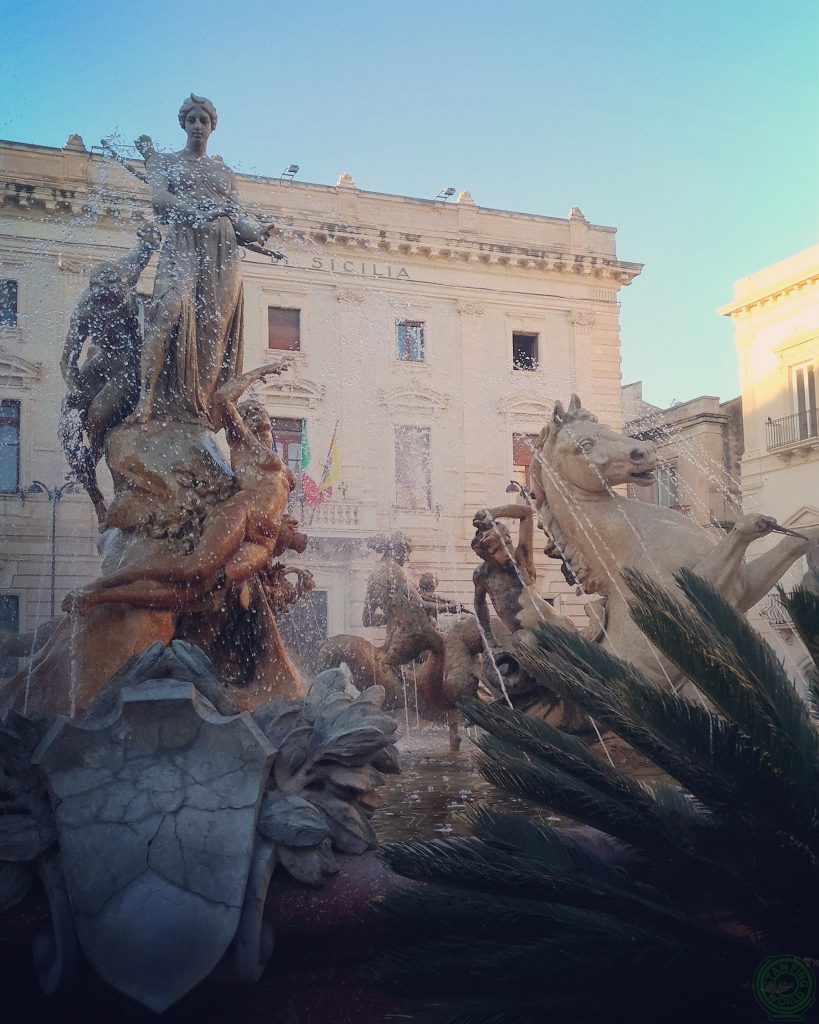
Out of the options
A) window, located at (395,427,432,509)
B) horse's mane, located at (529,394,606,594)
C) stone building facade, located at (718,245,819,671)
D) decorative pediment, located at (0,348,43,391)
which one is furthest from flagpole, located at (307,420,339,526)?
horse's mane, located at (529,394,606,594)

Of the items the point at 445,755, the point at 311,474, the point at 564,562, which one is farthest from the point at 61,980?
the point at 311,474

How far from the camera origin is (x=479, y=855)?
6.70 ft

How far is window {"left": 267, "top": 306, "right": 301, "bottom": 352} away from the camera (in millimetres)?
22859

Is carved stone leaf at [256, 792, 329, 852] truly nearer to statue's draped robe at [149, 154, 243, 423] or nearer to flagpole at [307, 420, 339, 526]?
statue's draped robe at [149, 154, 243, 423]

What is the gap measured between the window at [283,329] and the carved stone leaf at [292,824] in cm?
2110

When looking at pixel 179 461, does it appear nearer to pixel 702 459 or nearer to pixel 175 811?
pixel 175 811

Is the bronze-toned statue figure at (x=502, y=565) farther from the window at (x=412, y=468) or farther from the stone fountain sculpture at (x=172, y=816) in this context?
the window at (x=412, y=468)

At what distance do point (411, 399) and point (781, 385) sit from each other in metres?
10.2

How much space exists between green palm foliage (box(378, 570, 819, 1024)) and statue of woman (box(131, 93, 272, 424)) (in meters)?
3.29

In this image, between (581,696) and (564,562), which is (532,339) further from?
(581,696)

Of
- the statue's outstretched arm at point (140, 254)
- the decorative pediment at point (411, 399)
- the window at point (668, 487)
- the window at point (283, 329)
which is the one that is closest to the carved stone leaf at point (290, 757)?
the statue's outstretched arm at point (140, 254)

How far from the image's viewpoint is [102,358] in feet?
16.9

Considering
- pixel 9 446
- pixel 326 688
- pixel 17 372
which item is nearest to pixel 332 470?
pixel 9 446

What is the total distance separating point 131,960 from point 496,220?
80.0ft
